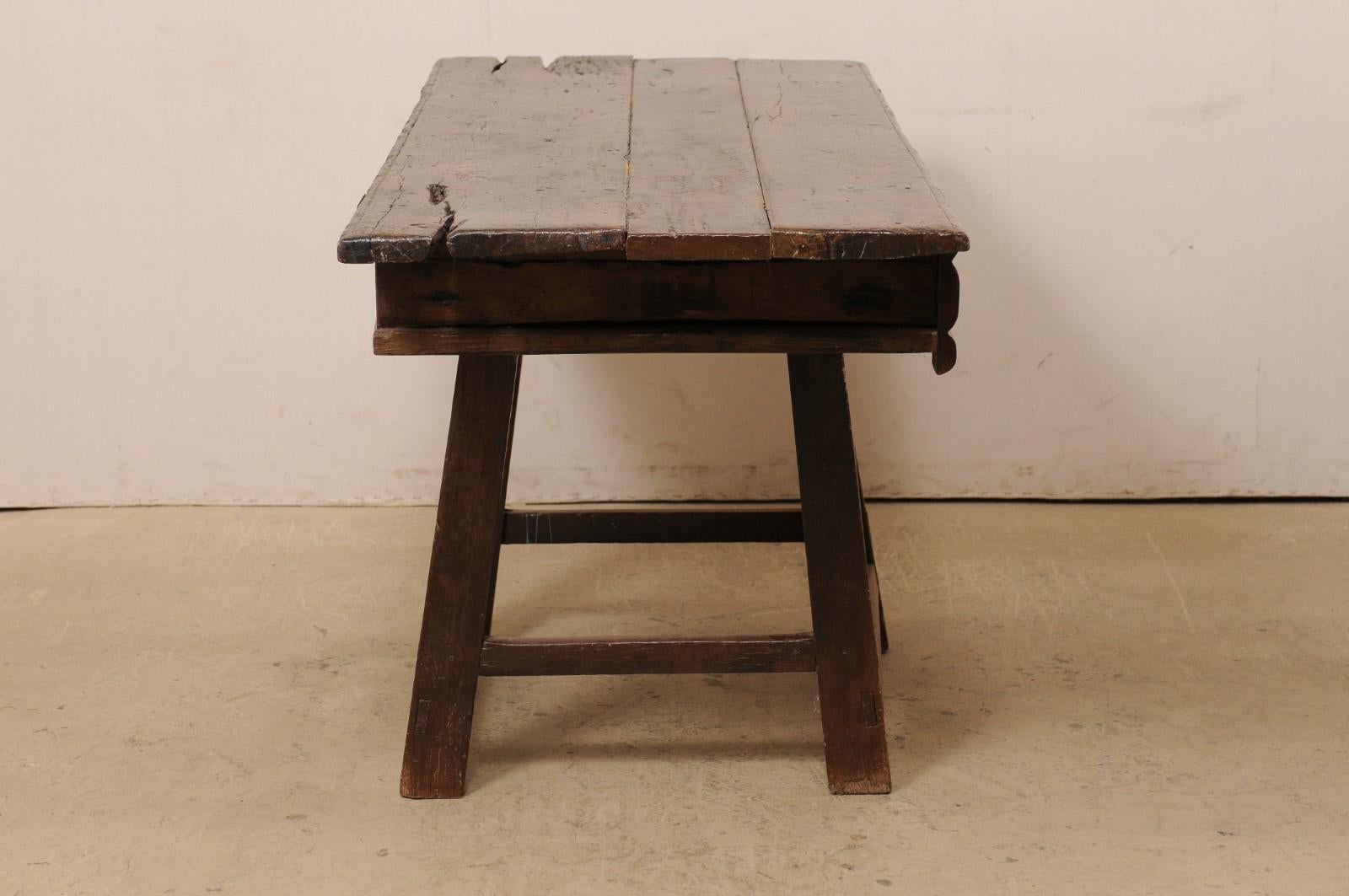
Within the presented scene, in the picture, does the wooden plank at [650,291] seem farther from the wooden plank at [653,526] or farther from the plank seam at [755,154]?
the wooden plank at [653,526]

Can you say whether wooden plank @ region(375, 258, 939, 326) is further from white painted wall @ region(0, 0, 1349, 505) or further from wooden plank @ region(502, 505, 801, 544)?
white painted wall @ region(0, 0, 1349, 505)

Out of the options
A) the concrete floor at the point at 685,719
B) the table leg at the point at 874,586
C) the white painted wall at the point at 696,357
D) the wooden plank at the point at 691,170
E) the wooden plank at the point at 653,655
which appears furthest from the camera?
the white painted wall at the point at 696,357

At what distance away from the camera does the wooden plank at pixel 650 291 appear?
1.58m

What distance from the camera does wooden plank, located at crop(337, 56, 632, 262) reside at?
4.97 ft

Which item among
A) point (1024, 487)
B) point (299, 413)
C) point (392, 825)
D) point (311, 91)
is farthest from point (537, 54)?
point (392, 825)

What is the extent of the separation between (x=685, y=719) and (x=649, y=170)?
84 cm

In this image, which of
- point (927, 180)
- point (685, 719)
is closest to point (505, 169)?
point (927, 180)

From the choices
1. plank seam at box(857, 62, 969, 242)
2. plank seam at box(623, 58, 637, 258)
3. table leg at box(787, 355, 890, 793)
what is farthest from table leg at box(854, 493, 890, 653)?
plank seam at box(623, 58, 637, 258)

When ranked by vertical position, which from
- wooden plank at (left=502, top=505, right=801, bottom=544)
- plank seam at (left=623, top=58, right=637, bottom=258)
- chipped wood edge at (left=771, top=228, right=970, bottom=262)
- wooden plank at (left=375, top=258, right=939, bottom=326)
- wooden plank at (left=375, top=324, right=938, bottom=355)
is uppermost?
plank seam at (left=623, top=58, right=637, bottom=258)

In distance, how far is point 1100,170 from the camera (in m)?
2.87

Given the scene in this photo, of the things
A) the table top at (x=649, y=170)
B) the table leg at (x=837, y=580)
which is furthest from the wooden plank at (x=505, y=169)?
the table leg at (x=837, y=580)

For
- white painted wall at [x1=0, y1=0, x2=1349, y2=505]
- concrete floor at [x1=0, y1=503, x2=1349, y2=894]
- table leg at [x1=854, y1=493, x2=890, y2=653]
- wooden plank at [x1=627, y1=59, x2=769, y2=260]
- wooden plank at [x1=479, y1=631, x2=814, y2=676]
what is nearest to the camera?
wooden plank at [x1=627, y1=59, x2=769, y2=260]

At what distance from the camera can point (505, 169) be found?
1771 millimetres

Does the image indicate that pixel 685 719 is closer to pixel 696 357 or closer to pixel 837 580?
pixel 837 580
